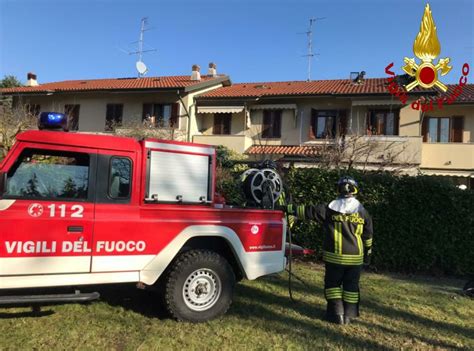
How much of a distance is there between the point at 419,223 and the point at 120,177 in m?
5.98

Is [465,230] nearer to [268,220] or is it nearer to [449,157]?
[268,220]

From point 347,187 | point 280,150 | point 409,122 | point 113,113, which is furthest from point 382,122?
point 347,187

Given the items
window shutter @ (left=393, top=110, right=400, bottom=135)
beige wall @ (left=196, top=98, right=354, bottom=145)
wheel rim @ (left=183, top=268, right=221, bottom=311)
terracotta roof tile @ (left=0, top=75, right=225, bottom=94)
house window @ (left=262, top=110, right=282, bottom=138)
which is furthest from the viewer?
terracotta roof tile @ (left=0, top=75, right=225, bottom=94)

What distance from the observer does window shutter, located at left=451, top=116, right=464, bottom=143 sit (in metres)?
20.4

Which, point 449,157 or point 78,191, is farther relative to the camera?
point 449,157

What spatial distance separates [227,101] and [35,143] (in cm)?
1853

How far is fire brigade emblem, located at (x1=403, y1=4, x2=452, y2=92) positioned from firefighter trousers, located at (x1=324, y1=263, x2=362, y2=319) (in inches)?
596

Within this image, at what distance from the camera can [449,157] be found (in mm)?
19938

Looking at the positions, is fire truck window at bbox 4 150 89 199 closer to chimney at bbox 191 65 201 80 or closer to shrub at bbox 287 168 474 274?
shrub at bbox 287 168 474 274

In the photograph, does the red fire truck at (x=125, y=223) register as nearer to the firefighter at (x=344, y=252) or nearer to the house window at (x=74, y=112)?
the firefighter at (x=344, y=252)

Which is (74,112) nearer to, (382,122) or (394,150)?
(382,122)

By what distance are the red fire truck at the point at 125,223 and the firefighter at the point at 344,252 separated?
2.26 ft

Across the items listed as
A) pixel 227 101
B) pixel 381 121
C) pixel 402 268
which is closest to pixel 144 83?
pixel 227 101

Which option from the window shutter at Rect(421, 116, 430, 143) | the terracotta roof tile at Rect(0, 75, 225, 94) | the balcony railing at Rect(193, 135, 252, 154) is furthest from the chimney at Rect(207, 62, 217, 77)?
the window shutter at Rect(421, 116, 430, 143)
